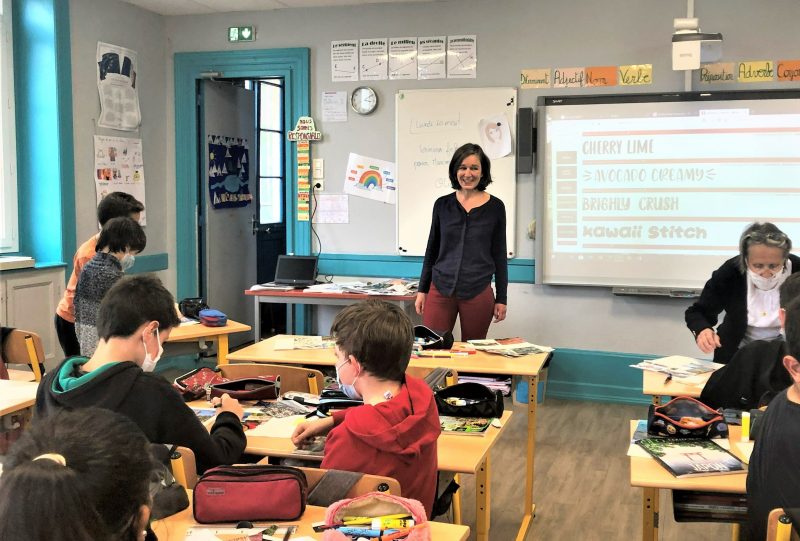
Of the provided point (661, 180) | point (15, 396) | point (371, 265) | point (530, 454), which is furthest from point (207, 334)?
point (661, 180)

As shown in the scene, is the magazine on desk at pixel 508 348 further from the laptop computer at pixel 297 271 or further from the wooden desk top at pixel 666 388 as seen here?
the laptop computer at pixel 297 271

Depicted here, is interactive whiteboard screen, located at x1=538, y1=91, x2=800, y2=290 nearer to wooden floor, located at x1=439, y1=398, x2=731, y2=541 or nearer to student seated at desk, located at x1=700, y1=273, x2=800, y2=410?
wooden floor, located at x1=439, y1=398, x2=731, y2=541

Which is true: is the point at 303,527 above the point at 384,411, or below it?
below

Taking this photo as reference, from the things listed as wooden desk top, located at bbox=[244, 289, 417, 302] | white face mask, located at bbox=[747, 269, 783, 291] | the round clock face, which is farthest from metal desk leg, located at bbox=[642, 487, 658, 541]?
the round clock face

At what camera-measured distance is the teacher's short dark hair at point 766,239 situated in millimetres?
3572

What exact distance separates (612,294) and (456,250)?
5.44ft

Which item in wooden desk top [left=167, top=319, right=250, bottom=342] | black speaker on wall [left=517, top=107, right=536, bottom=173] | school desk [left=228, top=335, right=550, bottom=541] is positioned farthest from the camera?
black speaker on wall [left=517, top=107, right=536, bottom=173]

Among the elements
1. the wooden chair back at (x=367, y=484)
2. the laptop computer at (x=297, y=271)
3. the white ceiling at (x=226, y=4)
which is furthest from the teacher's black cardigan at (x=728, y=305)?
the white ceiling at (x=226, y=4)

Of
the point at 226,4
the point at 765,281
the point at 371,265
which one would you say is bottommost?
the point at 371,265

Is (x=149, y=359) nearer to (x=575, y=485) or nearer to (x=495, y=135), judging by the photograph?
(x=575, y=485)

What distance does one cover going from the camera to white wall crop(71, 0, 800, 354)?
5.46m

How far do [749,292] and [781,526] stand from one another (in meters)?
2.19

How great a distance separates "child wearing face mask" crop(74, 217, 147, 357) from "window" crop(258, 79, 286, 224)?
3642 mm

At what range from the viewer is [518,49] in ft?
19.0
